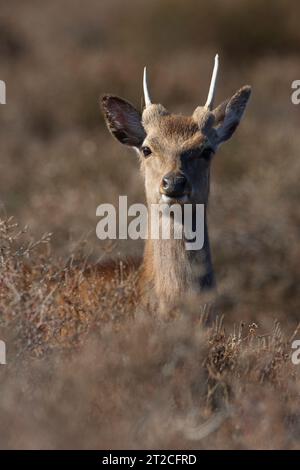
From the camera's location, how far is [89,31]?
37750 millimetres

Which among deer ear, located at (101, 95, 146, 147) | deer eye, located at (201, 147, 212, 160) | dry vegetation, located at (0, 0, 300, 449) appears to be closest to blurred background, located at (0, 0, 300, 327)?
dry vegetation, located at (0, 0, 300, 449)

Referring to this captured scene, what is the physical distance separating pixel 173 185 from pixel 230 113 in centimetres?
164

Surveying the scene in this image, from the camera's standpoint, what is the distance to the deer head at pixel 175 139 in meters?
9.44

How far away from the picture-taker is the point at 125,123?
10320mm

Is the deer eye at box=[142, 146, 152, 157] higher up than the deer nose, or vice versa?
the deer eye at box=[142, 146, 152, 157]

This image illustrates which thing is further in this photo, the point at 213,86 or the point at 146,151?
the point at 146,151

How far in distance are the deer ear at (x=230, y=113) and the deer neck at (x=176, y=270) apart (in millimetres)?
1247

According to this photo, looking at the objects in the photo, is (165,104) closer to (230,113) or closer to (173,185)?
(230,113)

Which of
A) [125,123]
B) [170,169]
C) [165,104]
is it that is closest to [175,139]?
[170,169]

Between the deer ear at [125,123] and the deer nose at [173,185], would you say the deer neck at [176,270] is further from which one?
the deer ear at [125,123]

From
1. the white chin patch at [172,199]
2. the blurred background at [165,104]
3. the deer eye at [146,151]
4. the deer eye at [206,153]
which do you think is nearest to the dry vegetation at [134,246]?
the blurred background at [165,104]

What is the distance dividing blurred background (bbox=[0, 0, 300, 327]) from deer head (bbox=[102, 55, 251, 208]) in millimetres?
812

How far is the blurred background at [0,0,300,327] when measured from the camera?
1588cm

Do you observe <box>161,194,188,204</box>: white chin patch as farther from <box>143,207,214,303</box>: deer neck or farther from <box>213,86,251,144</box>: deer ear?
<box>213,86,251,144</box>: deer ear
